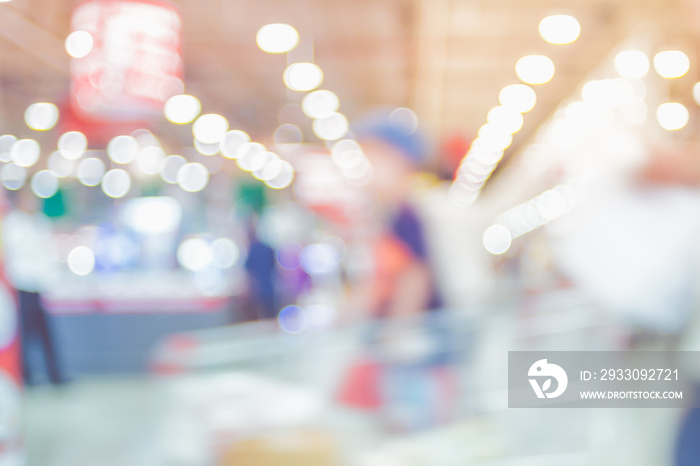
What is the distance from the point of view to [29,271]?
724 centimetres

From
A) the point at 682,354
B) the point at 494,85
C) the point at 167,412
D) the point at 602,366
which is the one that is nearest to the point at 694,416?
the point at 682,354

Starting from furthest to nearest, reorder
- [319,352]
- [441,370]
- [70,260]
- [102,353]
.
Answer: [70,260] → [102,353] → [319,352] → [441,370]

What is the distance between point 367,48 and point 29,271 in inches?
317

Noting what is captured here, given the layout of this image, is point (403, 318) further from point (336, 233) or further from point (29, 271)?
point (336, 233)

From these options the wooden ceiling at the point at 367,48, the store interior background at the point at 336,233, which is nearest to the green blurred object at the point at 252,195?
the store interior background at the point at 336,233

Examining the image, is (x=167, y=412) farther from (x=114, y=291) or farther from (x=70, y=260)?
(x=70, y=260)

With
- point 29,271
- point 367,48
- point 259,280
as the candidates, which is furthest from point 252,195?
point 29,271

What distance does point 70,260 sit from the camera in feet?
Answer: 57.5

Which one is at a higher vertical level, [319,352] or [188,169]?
[188,169]

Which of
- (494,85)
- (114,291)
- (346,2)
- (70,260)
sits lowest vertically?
(114,291)

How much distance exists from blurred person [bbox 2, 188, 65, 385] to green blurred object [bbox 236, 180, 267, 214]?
8136 millimetres

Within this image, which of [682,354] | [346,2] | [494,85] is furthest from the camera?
[494,85]

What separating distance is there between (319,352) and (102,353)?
6.42 metres

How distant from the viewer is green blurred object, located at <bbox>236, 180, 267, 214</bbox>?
1582 centimetres
